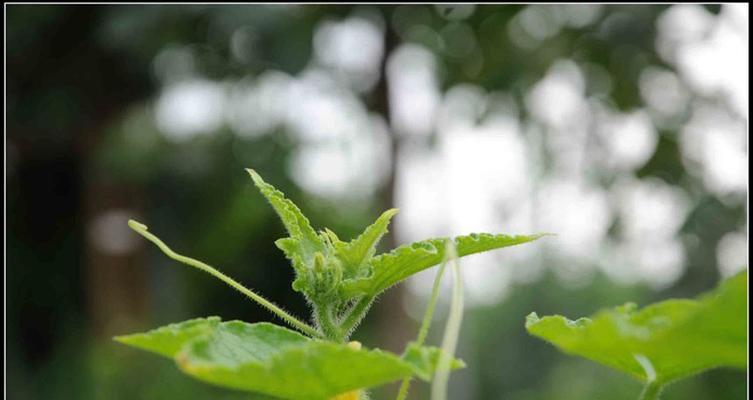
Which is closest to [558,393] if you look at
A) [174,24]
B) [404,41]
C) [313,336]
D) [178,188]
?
[178,188]

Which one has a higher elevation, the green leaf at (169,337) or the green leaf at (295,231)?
the green leaf at (295,231)

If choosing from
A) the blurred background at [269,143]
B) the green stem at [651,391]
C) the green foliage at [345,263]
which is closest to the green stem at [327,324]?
the green foliage at [345,263]

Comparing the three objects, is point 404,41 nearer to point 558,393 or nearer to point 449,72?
point 449,72

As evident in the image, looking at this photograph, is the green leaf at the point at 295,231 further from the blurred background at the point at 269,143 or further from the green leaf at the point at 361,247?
the blurred background at the point at 269,143

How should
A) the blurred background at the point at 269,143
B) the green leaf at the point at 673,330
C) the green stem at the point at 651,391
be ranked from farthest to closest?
the blurred background at the point at 269,143
the green stem at the point at 651,391
the green leaf at the point at 673,330

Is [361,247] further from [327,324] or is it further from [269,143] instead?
[269,143]

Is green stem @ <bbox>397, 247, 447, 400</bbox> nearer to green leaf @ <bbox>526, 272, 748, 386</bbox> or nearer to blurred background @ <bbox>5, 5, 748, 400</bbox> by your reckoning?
green leaf @ <bbox>526, 272, 748, 386</bbox>
